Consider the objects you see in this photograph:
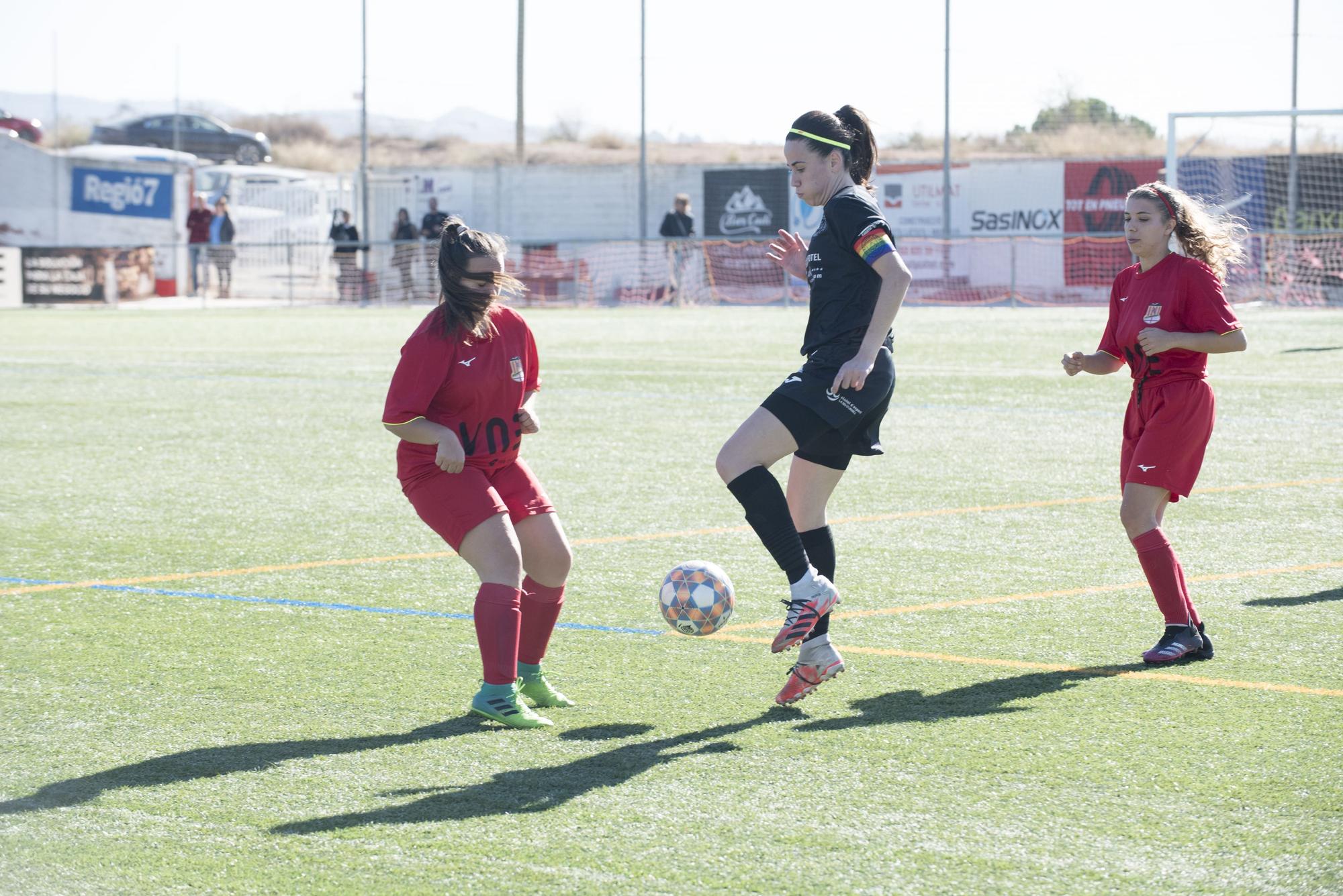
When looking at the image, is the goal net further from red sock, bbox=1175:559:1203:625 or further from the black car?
the black car

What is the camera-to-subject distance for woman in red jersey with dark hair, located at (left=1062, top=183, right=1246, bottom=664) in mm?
5914

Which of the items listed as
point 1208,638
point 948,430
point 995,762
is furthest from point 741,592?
point 948,430

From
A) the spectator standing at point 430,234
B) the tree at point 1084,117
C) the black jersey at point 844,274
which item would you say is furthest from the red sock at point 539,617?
the tree at point 1084,117

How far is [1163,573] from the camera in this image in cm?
593

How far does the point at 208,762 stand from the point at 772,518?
1859mm

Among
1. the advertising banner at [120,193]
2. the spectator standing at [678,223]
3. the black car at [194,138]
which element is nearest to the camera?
the spectator standing at [678,223]

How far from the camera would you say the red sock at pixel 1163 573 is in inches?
231

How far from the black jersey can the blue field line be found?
148 centimetres

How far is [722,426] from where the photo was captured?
13.7 metres

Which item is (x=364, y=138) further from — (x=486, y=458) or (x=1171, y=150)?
(x=486, y=458)

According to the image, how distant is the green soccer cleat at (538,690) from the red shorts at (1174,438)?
2.19 metres

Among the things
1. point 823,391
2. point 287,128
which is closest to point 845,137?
point 823,391

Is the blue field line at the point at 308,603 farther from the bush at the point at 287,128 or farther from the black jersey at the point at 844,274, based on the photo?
the bush at the point at 287,128

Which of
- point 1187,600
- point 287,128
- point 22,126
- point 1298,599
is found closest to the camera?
point 1187,600
